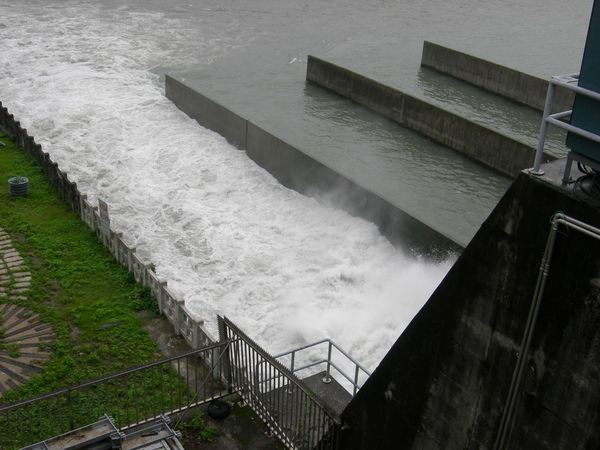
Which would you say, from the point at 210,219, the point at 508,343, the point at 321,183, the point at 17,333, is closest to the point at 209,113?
the point at 210,219

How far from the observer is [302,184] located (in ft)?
66.0

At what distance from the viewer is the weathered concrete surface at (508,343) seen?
4.76 metres

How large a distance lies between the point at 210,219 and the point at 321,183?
331 centimetres

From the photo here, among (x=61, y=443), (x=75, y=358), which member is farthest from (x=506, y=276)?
(x=75, y=358)

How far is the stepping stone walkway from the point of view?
11102 mm

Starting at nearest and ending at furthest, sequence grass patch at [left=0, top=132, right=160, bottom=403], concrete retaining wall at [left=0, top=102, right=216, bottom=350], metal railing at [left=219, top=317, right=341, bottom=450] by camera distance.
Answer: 1. metal railing at [left=219, top=317, right=341, bottom=450]
2. concrete retaining wall at [left=0, top=102, right=216, bottom=350]
3. grass patch at [left=0, top=132, right=160, bottom=403]

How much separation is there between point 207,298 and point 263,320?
1516 millimetres

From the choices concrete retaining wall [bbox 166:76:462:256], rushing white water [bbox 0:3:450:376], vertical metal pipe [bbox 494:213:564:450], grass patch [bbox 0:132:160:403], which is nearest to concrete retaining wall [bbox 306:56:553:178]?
concrete retaining wall [bbox 166:76:462:256]

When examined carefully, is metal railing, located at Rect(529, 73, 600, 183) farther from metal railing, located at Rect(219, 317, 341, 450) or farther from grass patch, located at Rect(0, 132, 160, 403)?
grass patch, located at Rect(0, 132, 160, 403)

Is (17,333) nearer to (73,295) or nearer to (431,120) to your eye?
(73,295)

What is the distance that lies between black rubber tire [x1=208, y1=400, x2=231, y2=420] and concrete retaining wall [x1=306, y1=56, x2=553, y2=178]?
13699 mm

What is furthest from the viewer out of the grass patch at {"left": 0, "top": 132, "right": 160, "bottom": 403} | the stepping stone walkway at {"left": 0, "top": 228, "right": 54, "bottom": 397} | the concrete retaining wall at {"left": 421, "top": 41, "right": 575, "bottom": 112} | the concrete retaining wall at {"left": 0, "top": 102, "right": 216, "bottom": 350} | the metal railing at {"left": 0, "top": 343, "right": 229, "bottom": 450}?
the concrete retaining wall at {"left": 421, "top": 41, "right": 575, "bottom": 112}

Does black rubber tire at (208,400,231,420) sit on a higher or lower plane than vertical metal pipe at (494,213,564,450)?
lower

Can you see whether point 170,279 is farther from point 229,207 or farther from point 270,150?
point 270,150
